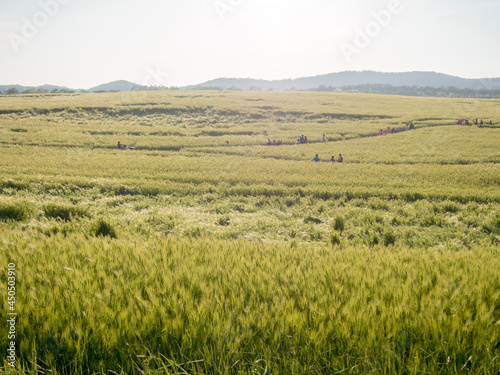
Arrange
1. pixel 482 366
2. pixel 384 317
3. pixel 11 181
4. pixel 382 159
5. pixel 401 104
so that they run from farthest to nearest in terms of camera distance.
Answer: pixel 401 104
pixel 382 159
pixel 11 181
pixel 384 317
pixel 482 366

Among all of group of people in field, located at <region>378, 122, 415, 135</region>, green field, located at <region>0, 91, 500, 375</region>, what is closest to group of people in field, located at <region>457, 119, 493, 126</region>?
group of people in field, located at <region>378, 122, 415, 135</region>

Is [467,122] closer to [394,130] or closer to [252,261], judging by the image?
[394,130]

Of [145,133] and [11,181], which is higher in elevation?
[145,133]

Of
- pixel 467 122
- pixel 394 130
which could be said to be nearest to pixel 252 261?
pixel 394 130

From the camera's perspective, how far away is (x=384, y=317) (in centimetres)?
268

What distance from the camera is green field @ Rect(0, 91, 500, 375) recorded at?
90.0 inches

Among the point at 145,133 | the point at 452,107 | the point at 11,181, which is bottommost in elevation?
the point at 11,181

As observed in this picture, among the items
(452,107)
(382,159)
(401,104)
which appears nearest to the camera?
(382,159)

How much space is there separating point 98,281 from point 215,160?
23.8 meters

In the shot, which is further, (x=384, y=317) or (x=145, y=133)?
(x=145, y=133)

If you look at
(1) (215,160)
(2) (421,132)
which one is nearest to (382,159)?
(1) (215,160)

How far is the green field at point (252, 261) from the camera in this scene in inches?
90.0

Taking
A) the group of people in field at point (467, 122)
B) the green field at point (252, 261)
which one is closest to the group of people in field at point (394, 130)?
the group of people in field at point (467, 122)

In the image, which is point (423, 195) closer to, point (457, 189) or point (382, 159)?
point (457, 189)
